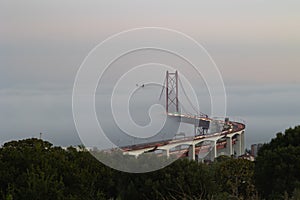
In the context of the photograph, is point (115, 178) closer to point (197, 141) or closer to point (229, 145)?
point (197, 141)

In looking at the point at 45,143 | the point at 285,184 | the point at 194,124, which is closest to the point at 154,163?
the point at 285,184

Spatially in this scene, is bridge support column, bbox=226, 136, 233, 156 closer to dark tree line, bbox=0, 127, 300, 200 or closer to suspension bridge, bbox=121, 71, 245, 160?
suspension bridge, bbox=121, 71, 245, 160

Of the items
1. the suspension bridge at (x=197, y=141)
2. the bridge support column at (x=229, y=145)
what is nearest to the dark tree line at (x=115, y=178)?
the suspension bridge at (x=197, y=141)

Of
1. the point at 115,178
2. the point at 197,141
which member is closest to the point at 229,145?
the point at 197,141

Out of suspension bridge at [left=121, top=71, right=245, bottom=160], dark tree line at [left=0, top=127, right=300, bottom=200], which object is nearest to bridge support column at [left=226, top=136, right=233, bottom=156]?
suspension bridge at [left=121, top=71, right=245, bottom=160]

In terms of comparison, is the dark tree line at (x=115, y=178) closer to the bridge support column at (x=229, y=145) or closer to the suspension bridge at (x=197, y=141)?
the suspension bridge at (x=197, y=141)

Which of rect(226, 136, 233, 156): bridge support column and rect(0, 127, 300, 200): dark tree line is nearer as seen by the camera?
rect(0, 127, 300, 200): dark tree line

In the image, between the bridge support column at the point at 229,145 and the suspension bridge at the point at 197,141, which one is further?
the bridge support column at the point at 229,145

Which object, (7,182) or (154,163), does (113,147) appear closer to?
(154,163)
